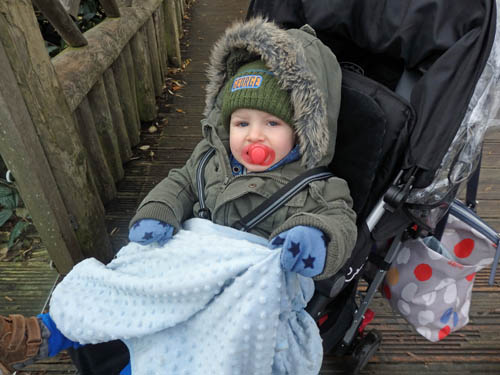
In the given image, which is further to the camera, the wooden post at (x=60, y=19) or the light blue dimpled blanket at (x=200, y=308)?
the wooden post at (x=60, y=19)

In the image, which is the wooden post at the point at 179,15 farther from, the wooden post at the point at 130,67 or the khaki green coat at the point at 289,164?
the khaki green coat at the point at 289,164

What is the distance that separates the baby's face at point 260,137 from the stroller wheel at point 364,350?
110 cm

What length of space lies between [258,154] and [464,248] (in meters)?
1.06

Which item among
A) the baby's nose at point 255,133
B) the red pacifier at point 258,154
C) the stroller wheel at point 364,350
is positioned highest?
the baby's nose at point 255,133

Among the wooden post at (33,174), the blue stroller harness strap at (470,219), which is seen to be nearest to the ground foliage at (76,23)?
the wooden post at (33,174)

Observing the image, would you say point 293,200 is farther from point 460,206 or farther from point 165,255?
point 460,206

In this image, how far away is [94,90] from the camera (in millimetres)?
2656

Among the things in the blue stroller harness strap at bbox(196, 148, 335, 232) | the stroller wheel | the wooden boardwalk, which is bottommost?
the wooden boardwalk

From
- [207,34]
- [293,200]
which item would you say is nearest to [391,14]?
[293,200]

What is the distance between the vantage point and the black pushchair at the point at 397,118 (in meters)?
1.25

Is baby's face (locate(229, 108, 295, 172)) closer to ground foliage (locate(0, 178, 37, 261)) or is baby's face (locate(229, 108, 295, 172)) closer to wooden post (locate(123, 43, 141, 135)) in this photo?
ground foliage (locate(0, 178, 37, 261))

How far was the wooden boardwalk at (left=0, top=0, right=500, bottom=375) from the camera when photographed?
2.04m

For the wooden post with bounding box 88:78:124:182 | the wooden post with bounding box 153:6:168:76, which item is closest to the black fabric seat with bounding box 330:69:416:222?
the wooden post with bounding box 88:78:124:182

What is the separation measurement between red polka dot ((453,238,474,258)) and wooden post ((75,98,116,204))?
7.42ft
